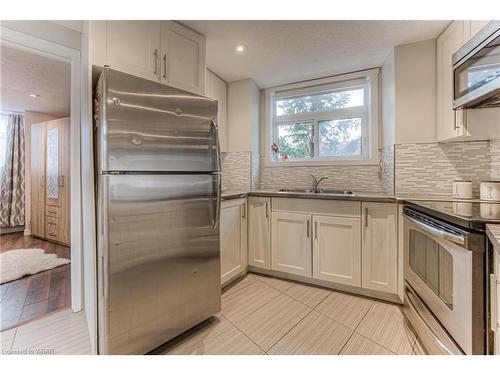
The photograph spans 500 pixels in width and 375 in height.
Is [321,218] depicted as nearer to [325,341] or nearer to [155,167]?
[325,341]

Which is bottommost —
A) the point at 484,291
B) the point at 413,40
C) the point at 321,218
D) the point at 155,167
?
the point at 484,291

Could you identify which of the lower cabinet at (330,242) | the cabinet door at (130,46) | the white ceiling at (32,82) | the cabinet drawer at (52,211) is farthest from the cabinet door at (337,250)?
the cabinet drawer at (52,211)

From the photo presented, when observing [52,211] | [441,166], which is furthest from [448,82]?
[52,211]

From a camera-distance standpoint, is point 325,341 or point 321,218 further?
point 321,218

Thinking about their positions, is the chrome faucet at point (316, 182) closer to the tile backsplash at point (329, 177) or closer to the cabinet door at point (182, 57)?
the tile backsplash at point (329, 177)

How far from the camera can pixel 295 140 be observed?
310cm

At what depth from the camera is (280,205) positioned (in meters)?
2.40

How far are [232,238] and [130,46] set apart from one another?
1684 millimetres

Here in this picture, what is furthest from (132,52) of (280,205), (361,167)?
(361,167)

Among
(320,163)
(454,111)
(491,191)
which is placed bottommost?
(491,191)

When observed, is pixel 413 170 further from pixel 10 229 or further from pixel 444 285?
pixel 10 229
